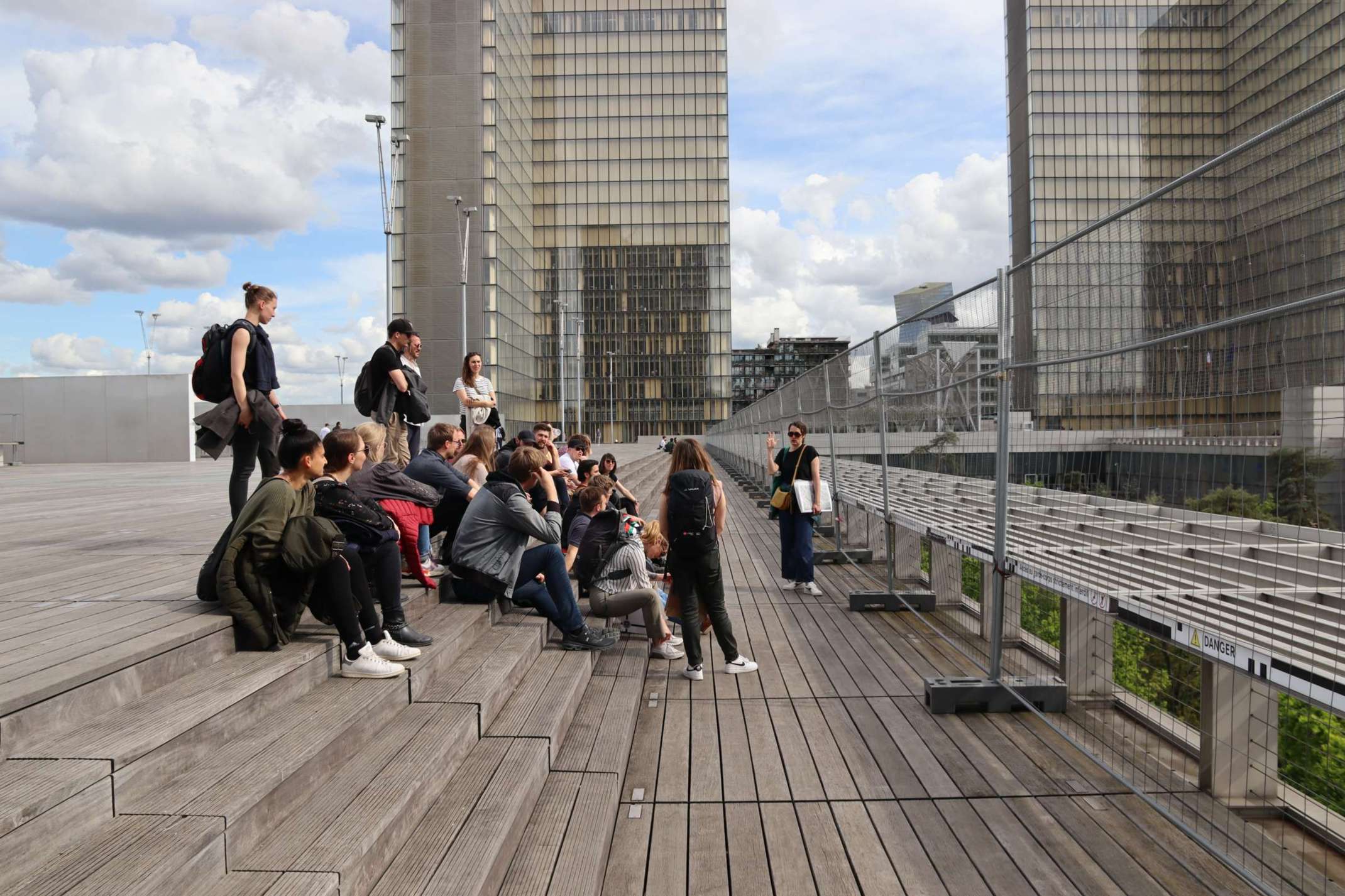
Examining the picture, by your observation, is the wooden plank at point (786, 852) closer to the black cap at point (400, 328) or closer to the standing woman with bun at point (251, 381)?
the standing woman with bun at point (251, 381)

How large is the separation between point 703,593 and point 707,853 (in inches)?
99.7

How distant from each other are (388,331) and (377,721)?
3.58 m

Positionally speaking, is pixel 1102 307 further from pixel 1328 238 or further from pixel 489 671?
pixel 489 671

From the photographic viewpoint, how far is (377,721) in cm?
353

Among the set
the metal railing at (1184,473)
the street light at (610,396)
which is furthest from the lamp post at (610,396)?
the metal railing at (1184,473)

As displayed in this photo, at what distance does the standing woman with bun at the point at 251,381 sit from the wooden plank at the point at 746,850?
331cm

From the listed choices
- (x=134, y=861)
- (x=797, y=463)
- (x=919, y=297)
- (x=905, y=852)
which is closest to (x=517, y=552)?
(x=905, y=852)

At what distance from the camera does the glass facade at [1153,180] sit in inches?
112

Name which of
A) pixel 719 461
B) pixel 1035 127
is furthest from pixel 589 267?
pixel 719 461

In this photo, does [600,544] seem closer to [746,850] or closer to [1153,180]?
[746,850]

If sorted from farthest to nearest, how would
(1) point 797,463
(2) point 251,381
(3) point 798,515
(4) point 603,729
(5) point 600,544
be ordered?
(1) point 797,463 < (3) point 798,515 < (5) point 600,544 < (2) point 251,381 < (4) point 603,729

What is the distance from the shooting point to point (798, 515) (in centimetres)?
839

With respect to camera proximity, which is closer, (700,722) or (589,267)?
(700,722)

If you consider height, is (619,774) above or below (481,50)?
below
